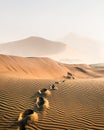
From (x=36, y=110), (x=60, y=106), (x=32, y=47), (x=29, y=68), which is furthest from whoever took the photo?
(x=32, y=47)

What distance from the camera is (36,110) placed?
28.1 feet

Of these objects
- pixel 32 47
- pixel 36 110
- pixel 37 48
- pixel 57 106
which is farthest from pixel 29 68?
pixel 32 47

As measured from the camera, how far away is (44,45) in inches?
4525

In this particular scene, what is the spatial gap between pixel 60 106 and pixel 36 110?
894mm

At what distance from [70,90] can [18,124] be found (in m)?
4.11

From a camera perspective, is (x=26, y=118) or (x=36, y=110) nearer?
(x=26, y=118)

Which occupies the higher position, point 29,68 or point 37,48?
point 37,48

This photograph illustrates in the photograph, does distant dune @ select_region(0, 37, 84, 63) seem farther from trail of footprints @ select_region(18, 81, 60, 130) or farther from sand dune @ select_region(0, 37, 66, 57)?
trail of footprints @ select_region(18, 81, 60, 130)

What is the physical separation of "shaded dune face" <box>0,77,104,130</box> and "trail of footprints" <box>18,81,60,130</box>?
0.43ft

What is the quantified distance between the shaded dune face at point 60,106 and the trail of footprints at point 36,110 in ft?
0.43

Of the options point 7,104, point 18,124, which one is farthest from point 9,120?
point 7,104

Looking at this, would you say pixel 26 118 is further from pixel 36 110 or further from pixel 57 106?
pixel 57 106

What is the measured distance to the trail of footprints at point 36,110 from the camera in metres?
7.59

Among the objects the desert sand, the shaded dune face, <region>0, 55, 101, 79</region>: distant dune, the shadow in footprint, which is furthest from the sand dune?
the shadow in footprint
